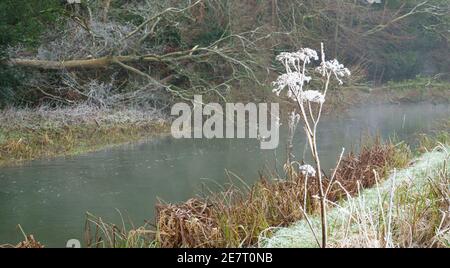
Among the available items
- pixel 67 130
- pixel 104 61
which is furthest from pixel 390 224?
pixel 104 61

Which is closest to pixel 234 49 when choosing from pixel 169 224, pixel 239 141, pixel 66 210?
pixel 239 141

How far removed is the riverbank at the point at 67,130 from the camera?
11.3 meters

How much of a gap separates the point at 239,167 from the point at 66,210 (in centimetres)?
356

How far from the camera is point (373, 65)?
82.2ft

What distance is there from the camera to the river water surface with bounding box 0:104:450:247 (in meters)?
7.05

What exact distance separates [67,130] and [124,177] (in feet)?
11.9

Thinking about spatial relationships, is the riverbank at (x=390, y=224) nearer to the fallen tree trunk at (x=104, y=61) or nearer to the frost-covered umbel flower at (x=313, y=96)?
the frost-covered umbel flower at (x=313, y=96)

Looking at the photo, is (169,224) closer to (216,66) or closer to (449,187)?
(449,187)

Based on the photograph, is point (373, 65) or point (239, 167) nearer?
point (239, 167)

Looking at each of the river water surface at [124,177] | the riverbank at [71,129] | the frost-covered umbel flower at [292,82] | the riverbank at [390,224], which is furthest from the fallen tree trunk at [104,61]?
the frost-covered umbel flower at [292,82]

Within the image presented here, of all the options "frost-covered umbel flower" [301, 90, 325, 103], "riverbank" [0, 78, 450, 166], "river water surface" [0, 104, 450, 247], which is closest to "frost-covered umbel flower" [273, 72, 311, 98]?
"frost-covered umbel flower" [301, 90, 325, 103]

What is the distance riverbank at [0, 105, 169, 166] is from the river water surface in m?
0.48

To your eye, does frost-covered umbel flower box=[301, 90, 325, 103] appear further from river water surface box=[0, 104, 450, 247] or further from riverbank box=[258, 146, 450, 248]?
river water surface box=[0, 104, 450, 247]

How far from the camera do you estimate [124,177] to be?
31.3 feet
